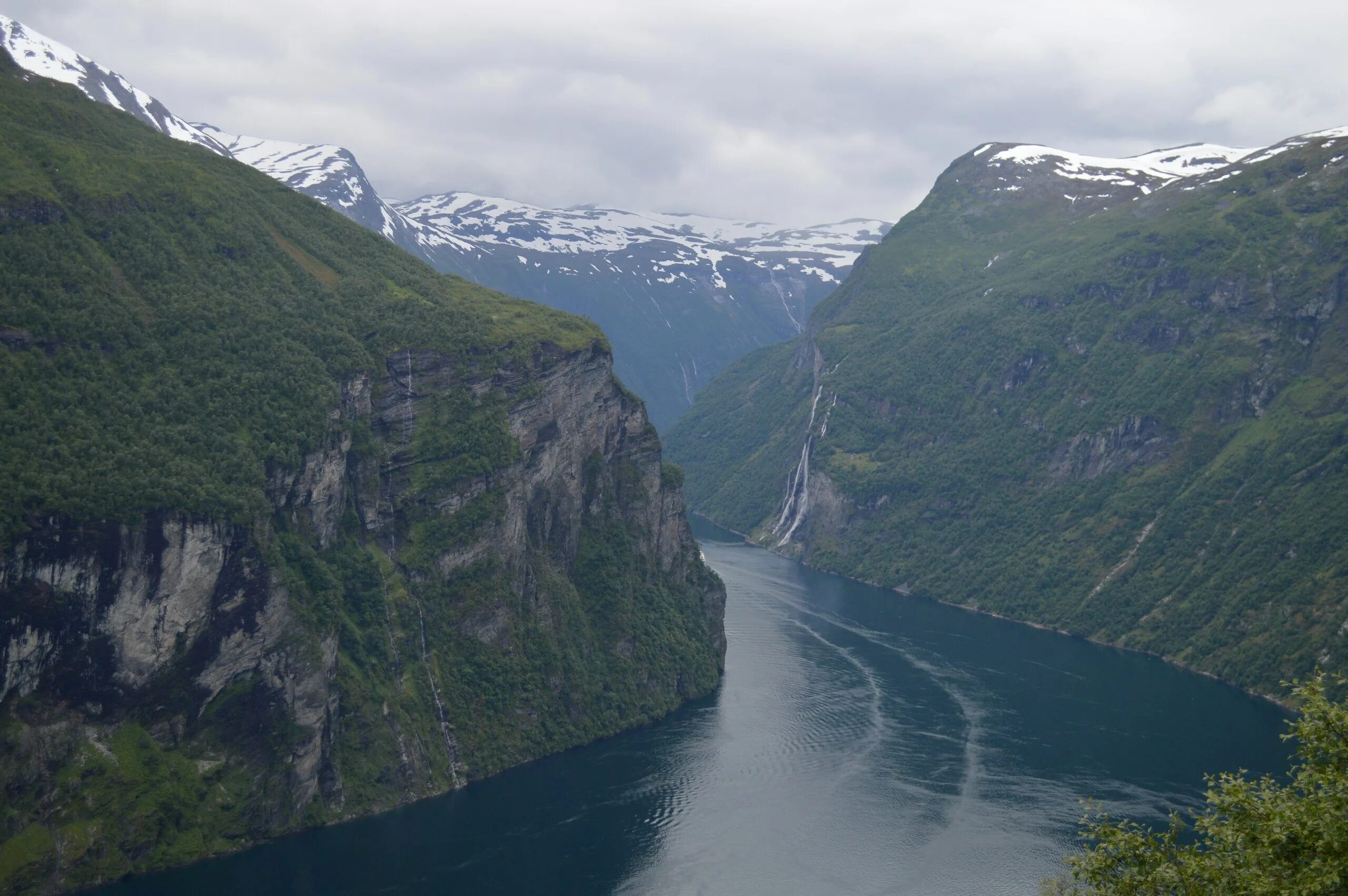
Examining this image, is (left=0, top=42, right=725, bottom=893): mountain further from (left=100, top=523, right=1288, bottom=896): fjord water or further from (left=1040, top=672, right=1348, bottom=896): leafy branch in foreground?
(left=1040, top=672, right=1348, bottom=896): leafy branch in foreground

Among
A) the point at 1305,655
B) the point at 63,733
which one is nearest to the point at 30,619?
the point at 63,733

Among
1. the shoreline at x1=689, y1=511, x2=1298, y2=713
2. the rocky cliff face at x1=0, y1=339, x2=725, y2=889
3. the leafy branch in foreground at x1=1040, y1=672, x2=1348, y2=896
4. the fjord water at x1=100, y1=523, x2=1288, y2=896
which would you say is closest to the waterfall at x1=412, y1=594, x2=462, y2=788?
the rocky cliff face at x1=0, y1=339, x2=725, y2=889

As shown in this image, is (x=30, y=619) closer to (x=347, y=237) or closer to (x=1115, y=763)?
(x=347, y=237)

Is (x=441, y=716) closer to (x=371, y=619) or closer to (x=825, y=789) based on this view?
(x=371, y=619)

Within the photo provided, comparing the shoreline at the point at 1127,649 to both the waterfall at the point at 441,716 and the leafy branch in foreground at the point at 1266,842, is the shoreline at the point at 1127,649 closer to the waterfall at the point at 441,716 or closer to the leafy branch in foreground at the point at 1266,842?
the waterfall at the point at 441,716

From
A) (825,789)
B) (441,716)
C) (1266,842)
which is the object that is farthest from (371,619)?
(1266,842)
